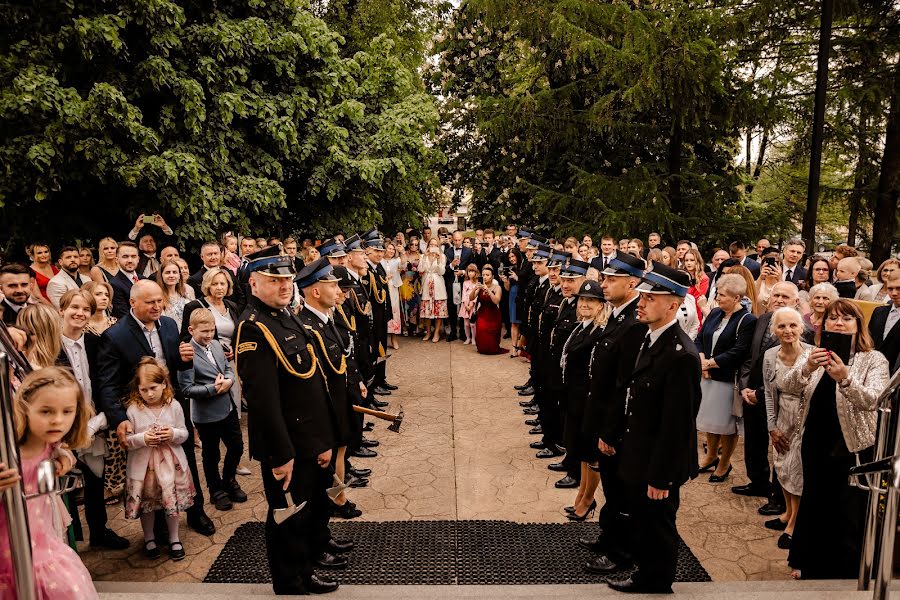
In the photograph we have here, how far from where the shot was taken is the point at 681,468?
3.80 metres

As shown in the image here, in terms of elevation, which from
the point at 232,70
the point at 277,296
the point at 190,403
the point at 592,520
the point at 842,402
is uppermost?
the point at 232,70

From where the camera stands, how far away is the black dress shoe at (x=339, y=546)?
4.84 m

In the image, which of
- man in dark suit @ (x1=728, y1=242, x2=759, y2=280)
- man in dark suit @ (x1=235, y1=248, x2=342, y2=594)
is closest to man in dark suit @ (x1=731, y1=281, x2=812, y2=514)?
man in dark suit @ (x1=235, y1=248, x2=342, y2=594)

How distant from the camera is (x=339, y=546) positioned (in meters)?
4.87

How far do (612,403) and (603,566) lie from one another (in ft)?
3.99

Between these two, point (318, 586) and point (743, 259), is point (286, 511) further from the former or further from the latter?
point (743, 259)

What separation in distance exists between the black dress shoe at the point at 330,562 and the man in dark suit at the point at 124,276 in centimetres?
416

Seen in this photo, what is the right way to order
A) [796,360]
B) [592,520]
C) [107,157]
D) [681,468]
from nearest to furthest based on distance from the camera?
[681,468], [796,360], [592,520], [107,157]

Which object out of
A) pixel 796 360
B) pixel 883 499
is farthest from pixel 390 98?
pixel 883 499

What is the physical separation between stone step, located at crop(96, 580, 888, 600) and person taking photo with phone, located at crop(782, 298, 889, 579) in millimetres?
236

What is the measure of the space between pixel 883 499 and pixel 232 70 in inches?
437

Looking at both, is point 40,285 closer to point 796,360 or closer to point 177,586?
point 177,586

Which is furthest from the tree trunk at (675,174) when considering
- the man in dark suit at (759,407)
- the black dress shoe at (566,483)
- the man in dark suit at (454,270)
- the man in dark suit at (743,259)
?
the black dress shoe at (566,483)

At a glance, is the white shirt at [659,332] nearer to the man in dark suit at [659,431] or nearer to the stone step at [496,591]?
the man in dark suit at [659,431]
